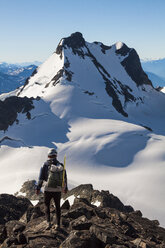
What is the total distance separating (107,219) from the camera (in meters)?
15.1

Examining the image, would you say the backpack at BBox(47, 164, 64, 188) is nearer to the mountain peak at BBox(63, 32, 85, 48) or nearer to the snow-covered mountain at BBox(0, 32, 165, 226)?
the snow-covered mountain at BBox(0, 32, 165, 226)

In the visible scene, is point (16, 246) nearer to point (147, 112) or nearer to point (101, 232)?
point (101, 232)

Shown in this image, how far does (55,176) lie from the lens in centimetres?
1219

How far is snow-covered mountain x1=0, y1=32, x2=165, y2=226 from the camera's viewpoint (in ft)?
193

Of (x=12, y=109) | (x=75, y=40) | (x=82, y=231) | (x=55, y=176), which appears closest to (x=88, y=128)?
(x=12, y=109)

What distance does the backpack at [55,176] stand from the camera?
1215cm

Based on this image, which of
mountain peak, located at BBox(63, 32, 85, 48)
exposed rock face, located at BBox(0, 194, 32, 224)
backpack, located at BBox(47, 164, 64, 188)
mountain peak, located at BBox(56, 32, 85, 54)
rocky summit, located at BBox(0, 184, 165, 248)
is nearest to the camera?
rocky summit, located at BBox(0, 184, 165, 248)

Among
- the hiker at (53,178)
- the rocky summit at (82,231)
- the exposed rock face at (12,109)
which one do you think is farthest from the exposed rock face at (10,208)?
the exposed rock face at (12,109)

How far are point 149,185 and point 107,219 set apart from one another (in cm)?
4273

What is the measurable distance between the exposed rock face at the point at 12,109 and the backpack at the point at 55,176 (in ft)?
241

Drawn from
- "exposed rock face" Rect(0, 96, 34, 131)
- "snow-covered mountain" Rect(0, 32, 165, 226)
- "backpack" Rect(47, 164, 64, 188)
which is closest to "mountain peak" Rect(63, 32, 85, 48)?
"snow-covered mountain" Rect(0, 32, 165, 226)

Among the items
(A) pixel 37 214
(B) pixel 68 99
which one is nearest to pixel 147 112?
(B) pixel 68 99

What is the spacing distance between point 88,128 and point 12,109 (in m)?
25.7

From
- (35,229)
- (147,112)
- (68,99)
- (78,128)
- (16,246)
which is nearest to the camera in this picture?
(16,246)
